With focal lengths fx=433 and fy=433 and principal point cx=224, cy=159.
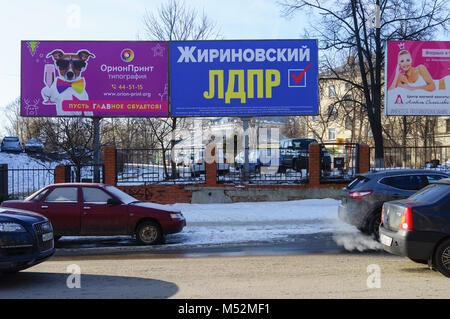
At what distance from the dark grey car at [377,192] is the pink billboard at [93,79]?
1053 centimetres

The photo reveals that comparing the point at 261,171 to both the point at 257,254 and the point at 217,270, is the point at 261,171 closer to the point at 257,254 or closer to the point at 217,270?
the point at 257,254

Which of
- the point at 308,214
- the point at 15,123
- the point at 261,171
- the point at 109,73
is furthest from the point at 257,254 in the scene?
the point at 15,123

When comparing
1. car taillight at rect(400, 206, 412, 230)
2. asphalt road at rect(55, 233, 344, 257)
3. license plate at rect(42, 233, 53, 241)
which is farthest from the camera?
asphalt road at rect(55, 233, 344, 257)

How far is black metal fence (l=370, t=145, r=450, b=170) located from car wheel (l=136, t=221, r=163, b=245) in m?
11.1

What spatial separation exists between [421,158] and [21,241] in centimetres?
1628

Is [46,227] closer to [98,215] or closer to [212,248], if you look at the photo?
[98,215]

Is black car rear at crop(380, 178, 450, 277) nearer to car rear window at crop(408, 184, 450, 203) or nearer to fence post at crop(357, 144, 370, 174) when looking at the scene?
car rear window at crop(408, 184, 450, 203)

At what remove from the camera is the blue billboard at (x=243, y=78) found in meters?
18.5

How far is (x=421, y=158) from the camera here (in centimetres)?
1808

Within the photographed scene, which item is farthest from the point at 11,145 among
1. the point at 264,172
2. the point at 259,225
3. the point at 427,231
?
the point at 427,231

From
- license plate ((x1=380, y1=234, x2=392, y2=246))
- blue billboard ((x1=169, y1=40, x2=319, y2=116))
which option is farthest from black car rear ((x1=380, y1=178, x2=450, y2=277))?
blue billboard ((x1=169, y1=40, x2=319, y2=116))

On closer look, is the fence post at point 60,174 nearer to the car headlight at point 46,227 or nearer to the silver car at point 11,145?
the car headlight at point 46,227

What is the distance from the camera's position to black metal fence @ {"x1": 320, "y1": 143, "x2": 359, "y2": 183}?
1730cm
